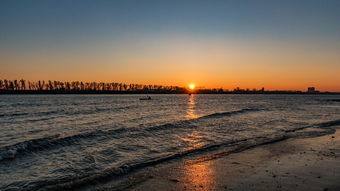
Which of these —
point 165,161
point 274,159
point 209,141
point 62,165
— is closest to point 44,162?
point 62,165

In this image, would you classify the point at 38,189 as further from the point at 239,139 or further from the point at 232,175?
the point at 239,139

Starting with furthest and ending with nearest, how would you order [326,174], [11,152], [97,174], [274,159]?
1. [11,152]
2. [274,159]
3. [97,174]
4. [326,174]

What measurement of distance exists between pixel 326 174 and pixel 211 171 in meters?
4.52

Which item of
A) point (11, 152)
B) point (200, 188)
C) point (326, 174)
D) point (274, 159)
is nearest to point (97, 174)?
point (200, 188)

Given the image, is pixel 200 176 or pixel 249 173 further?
pixel 249 173

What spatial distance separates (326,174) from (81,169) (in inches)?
→ 412

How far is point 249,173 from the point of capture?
861cm

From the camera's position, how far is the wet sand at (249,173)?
7363 mm

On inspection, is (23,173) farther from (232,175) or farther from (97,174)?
(232,175)

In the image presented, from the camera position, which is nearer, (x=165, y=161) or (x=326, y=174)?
(x=326, y=174)

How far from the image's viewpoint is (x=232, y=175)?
8414 millimetres

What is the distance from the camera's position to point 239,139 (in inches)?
648

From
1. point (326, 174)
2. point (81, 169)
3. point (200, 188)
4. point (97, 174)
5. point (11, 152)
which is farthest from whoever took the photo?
point (11, 152)

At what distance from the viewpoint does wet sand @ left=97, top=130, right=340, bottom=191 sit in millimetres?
7363
